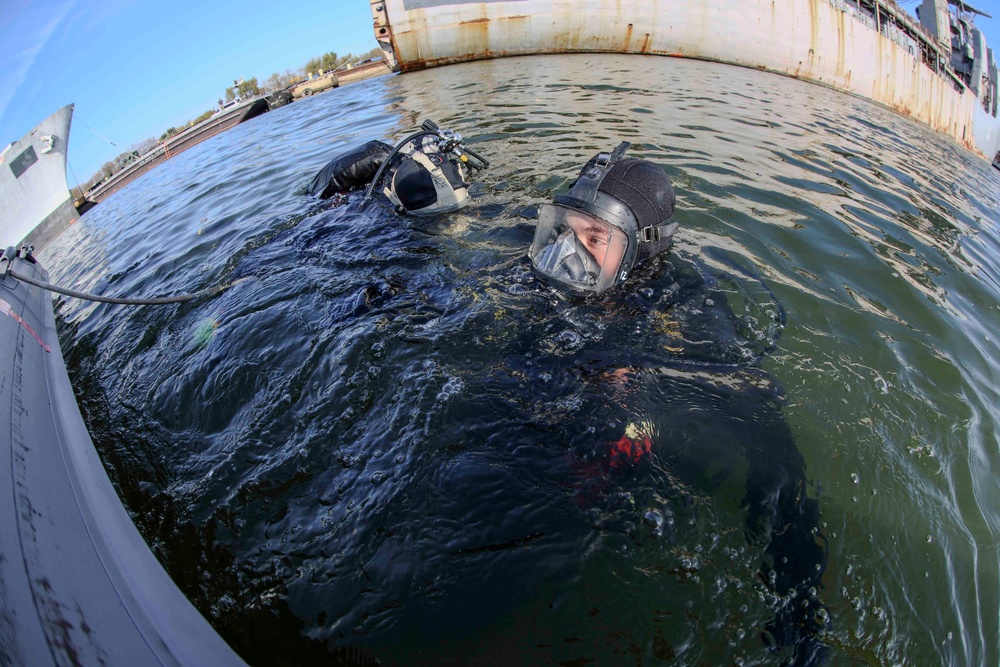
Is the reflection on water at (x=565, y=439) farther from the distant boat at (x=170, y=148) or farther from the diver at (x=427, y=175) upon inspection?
the distant boat at (x=170, y=148)

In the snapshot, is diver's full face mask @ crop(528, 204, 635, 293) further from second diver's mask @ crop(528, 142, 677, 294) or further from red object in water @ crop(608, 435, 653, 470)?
red object in water @ crop(608, 435, 653, 470)

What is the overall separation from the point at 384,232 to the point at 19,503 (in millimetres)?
3807

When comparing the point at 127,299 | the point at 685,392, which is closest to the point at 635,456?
the point at 685,392

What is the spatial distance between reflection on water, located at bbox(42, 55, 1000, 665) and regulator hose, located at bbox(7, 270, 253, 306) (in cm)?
19

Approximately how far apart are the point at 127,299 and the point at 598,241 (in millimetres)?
3568

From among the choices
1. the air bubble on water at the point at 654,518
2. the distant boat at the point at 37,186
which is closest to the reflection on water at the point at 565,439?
the air bubble on water at the point at 654,518

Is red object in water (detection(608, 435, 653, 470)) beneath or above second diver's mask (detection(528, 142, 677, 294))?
beneath

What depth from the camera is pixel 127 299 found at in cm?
362

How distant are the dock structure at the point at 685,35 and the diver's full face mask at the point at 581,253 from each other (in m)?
19.1

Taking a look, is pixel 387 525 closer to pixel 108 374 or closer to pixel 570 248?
pixel 570 248

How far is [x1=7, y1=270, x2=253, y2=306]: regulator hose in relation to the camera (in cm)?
321

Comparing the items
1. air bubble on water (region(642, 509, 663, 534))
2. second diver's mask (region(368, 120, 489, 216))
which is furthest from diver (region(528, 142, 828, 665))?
second diver's mask (region(368, 120, 489, 216))

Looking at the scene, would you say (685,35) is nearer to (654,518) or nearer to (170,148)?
(170,148)

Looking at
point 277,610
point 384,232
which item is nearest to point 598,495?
point 277,610
